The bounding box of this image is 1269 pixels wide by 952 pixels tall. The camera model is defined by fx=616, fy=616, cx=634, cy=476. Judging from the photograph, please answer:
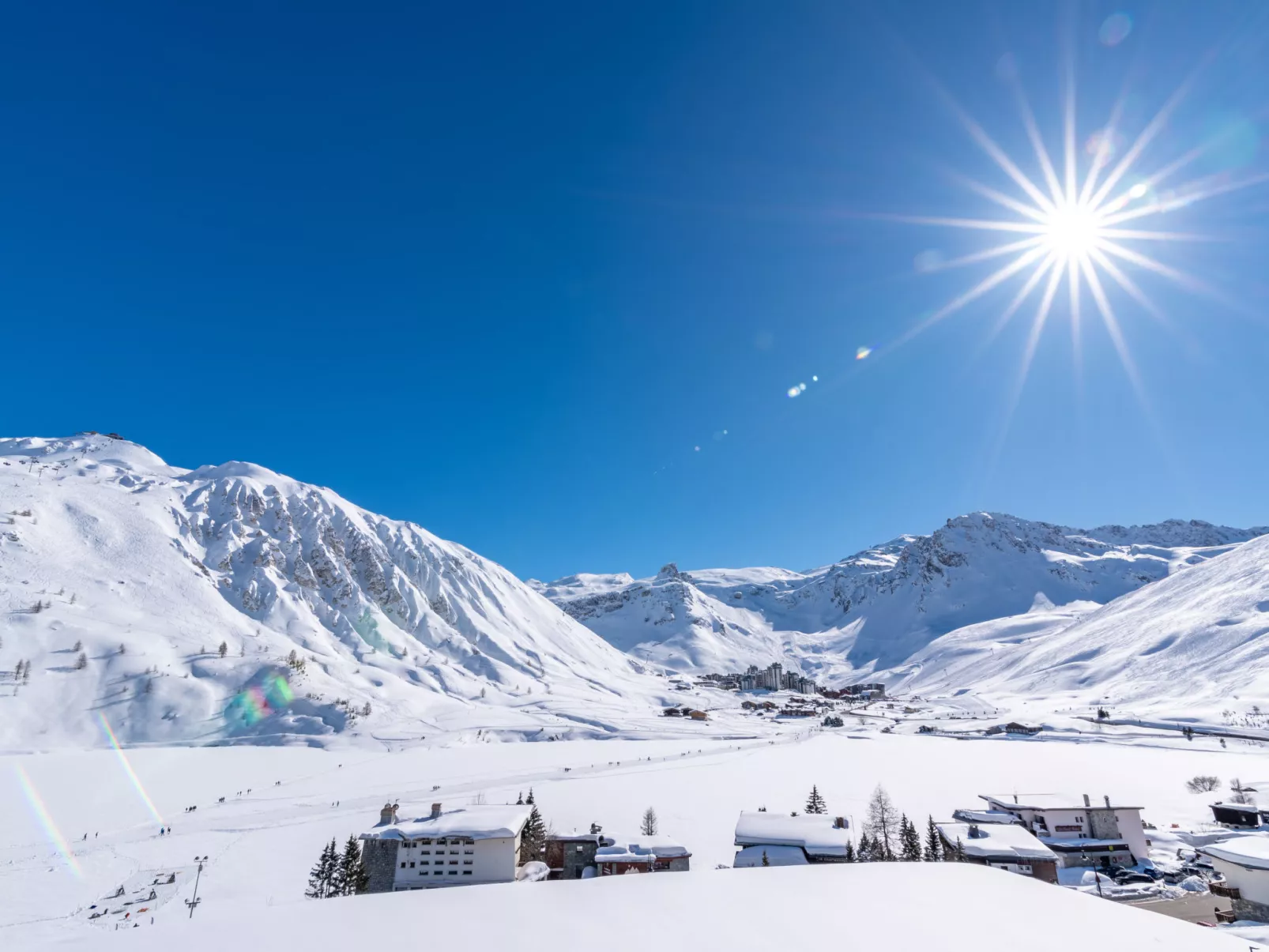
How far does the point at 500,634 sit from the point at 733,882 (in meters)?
178

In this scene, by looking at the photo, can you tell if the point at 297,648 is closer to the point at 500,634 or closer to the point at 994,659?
the point at 500,634

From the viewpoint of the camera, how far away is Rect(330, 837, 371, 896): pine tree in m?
31.9

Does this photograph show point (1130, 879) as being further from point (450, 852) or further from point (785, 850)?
point (450, 852)

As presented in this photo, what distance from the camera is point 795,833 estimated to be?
104 ft

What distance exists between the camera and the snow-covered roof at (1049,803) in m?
41.2

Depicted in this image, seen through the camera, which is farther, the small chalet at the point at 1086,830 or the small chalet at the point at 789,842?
the small chalet at the point at 1086,830

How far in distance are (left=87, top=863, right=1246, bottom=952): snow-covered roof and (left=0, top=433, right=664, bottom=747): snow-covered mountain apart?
89462 millimetres

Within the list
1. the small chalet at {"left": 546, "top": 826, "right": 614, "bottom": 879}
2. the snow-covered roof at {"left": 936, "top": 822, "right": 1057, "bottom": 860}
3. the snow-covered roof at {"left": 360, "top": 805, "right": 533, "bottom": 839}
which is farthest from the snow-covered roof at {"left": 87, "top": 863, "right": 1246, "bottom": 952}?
the small chalet at {"left": 546, "top": 826, "right": 614, "bottom": 879}

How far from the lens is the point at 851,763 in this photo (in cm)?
7850

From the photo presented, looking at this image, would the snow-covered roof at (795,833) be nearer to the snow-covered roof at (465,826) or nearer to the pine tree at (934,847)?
the pine tree at (934,847)

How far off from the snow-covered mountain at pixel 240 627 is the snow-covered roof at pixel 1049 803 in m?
77.3

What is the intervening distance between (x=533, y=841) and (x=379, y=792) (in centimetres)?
3245

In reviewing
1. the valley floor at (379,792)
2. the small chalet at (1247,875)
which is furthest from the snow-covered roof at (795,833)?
A: the small chalet at (1247,875)

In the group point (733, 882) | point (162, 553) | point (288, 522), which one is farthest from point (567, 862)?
point (288, 522)
